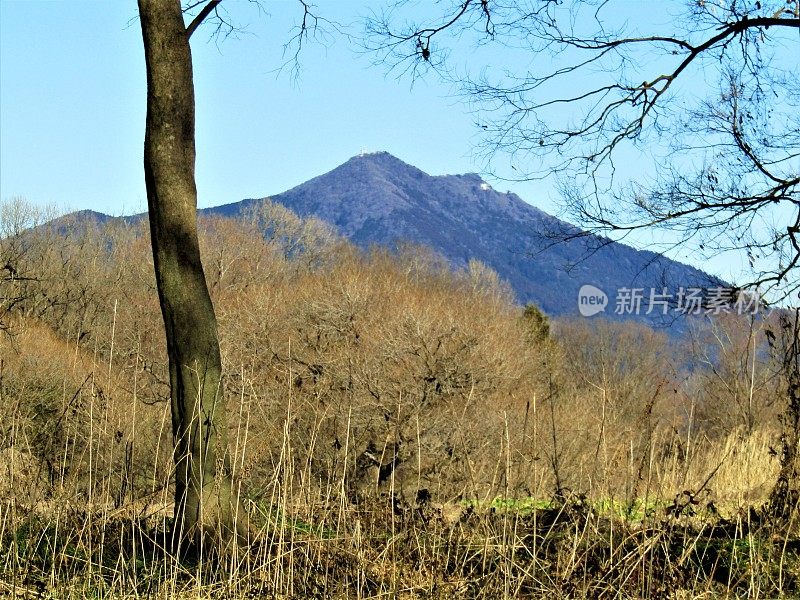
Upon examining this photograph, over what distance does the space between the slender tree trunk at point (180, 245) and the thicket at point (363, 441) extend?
0.26 metres

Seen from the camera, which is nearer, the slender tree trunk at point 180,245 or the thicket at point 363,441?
the thicket at point 363,441

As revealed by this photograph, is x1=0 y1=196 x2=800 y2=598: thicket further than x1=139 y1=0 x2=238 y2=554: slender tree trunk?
No

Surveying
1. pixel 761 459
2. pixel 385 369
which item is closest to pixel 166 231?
pixel 761 459

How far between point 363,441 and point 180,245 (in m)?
6.27

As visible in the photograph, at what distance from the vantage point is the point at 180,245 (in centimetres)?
547

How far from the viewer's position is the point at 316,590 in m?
4.14

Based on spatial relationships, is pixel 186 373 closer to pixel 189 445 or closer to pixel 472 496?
pixel 189 445

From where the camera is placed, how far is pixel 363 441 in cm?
1131

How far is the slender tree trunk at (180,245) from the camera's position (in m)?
5.33

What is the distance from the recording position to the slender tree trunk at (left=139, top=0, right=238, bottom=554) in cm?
533

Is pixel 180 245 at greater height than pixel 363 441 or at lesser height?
greater

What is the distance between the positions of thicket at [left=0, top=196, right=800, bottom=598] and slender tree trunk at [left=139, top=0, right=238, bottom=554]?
26cm

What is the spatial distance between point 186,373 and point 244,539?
1.03 m

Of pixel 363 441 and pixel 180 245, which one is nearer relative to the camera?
pixel 180 245
